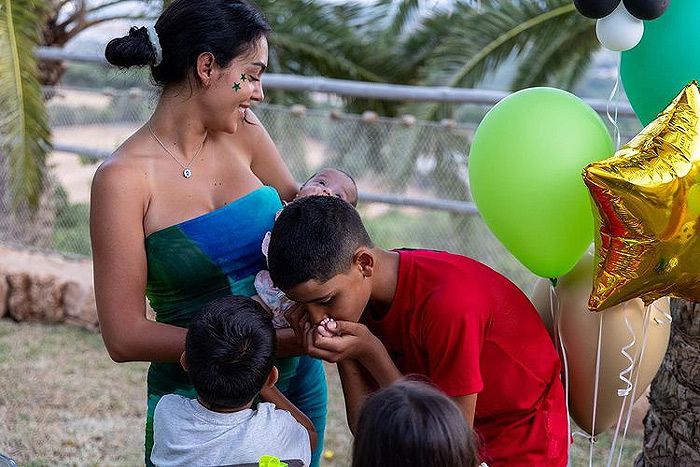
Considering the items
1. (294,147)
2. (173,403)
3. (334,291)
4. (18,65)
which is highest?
(334,291)

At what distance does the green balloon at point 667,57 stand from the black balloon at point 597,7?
15 cm

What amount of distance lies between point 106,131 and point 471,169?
5.46m

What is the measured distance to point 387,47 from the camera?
7621mm

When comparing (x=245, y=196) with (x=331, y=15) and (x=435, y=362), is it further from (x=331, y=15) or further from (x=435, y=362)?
(x=331, y=15)

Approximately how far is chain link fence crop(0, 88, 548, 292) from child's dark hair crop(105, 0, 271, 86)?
12.1ft

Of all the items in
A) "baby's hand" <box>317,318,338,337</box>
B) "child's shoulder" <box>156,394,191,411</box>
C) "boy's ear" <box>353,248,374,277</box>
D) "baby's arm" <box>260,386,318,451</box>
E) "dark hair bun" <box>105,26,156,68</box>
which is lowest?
"baby's arm" <box>260,386,318,451</box>

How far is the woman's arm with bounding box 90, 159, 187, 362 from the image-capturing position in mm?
2076

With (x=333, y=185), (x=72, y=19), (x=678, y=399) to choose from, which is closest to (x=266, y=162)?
(x=333, y=185)

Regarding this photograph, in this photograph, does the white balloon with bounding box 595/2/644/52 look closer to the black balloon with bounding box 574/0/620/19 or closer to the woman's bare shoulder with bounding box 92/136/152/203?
the black balloon with bounding box 574/0/620/19

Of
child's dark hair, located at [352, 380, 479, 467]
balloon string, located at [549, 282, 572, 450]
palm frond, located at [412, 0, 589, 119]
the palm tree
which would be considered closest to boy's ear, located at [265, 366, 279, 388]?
child's dark hair, located at [352, 380, 479, 467]

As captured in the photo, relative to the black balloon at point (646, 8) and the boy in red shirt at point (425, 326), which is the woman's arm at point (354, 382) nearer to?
the boy in red shirt at point (425, 326)

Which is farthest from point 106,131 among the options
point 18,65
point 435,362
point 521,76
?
point 435,362

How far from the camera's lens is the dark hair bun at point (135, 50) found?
2.11 metres

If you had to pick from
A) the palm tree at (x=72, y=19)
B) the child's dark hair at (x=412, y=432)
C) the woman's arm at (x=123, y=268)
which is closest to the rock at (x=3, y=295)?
the palm tree at (x=72, y=19)
